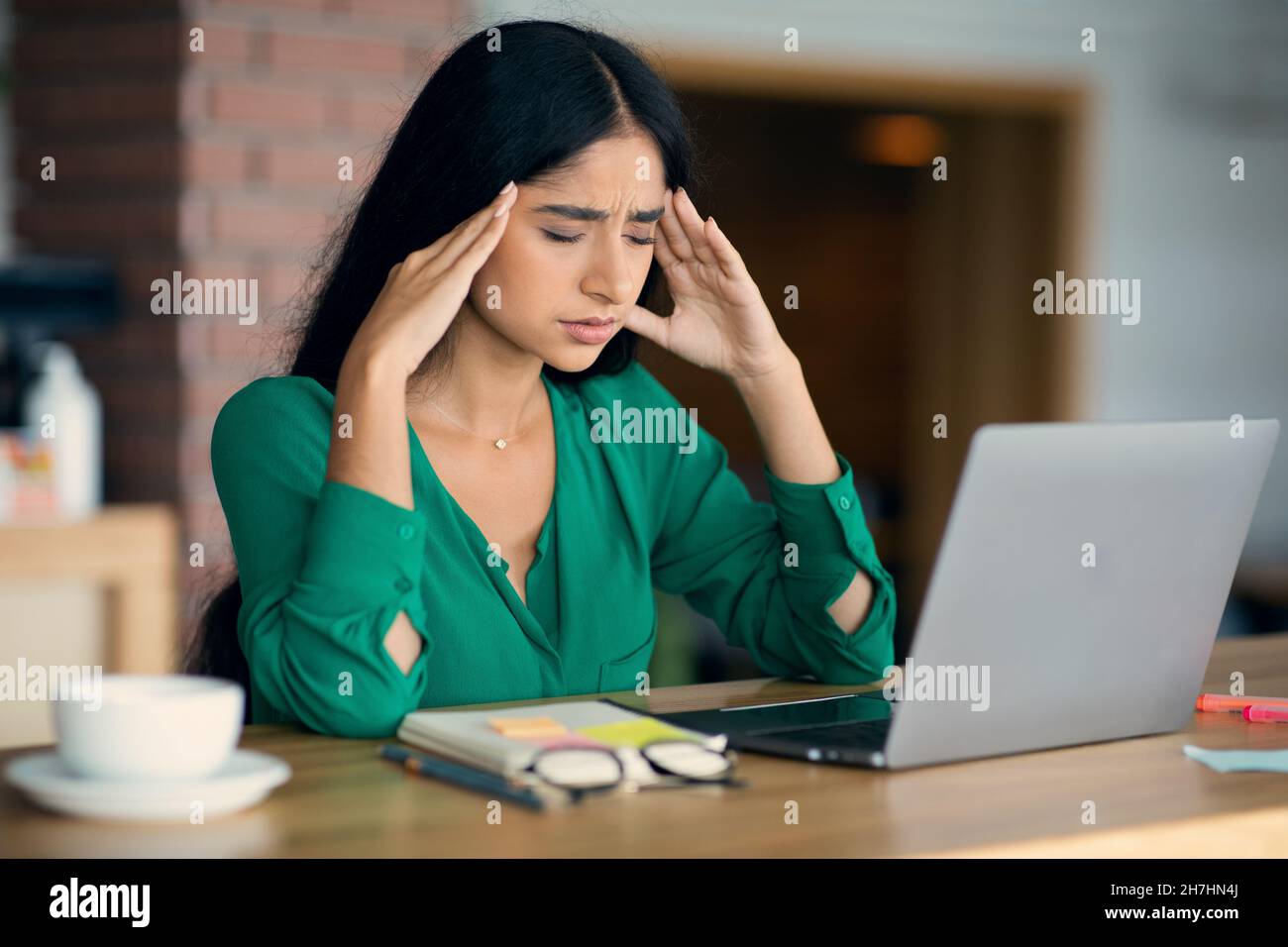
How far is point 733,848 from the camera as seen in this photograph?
3.13 feet

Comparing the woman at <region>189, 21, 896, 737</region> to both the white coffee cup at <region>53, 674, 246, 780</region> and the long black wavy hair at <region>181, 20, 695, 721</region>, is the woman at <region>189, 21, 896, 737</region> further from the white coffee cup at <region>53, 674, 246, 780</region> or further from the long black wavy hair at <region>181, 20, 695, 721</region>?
the white coffee cup at <region>53, 674, 246, 780</region>

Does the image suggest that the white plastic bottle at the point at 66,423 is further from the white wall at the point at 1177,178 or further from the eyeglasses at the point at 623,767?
the white wall at the point at 1177,178

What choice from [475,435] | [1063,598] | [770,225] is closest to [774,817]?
[1063,598]

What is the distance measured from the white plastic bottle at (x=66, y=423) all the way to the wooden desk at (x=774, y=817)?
1.75 metres

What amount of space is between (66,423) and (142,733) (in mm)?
2032

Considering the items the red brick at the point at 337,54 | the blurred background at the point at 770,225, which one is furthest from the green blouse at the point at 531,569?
the red brick at the point at 337,54

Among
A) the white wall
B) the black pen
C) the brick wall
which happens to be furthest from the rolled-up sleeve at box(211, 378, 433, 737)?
the white wall

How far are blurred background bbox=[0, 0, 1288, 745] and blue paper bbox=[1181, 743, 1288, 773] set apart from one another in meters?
1.11

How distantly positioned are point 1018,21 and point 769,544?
3133 millimetres

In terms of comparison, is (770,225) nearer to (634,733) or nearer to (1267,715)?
(1267,715)
